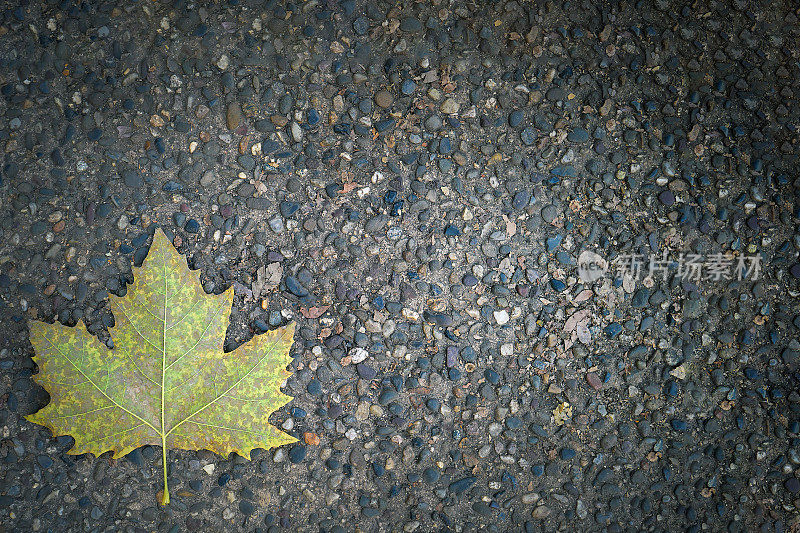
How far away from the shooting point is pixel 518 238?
3.72 feet

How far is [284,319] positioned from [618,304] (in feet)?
2.34

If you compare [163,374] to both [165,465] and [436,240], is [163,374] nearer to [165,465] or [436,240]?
[165,465]

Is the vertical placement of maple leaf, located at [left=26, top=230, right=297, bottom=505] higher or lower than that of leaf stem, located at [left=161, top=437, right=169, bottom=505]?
higher

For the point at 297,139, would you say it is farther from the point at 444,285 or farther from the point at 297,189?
the point at 444,285

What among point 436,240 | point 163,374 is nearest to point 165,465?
point 163,374

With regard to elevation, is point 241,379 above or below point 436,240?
below

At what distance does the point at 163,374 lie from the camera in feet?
3.49

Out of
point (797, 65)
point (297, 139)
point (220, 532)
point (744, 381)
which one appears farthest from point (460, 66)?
point (220, 532)

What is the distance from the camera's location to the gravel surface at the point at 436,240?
3.64ft

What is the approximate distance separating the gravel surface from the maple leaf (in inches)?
2.0

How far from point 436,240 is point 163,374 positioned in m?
0.62

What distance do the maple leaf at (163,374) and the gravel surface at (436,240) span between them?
0.05 metres

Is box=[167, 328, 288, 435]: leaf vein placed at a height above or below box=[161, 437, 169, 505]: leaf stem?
above

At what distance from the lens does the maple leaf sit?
106 centimetres
